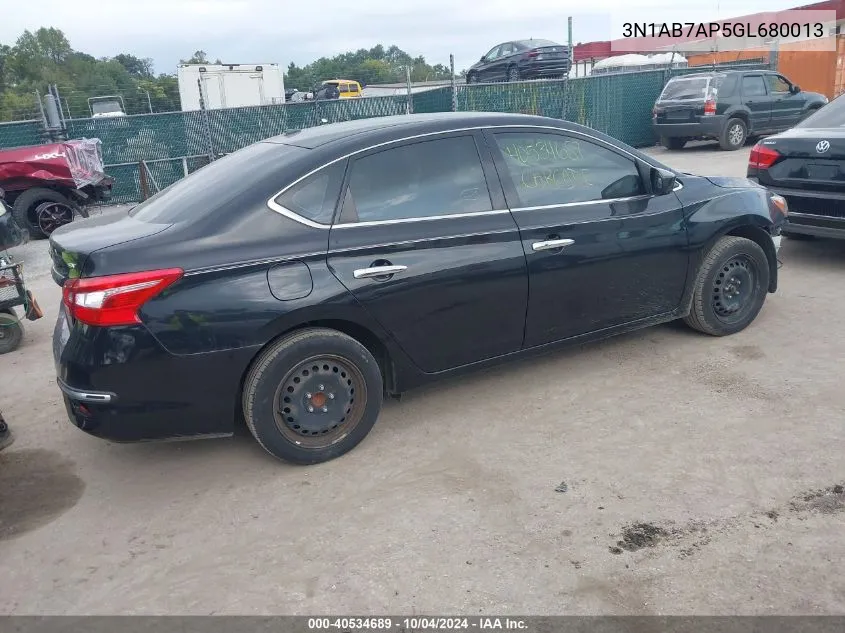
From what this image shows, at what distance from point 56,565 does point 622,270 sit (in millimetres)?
3387

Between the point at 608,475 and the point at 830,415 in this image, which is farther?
the point at 830,415

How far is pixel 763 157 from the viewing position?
262 inches

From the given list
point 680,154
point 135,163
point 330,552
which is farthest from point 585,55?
point 330,552

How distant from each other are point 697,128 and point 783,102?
8.59ft

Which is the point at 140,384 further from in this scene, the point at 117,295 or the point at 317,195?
the point at 317,195

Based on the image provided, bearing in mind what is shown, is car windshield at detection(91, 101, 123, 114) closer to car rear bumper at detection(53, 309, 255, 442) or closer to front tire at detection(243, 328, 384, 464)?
car rear bumper at detection(53, 309, 255, 442)

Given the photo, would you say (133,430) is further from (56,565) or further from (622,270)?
(622,270)

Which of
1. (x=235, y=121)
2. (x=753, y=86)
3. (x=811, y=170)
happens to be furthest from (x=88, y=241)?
(x=753, y=86)

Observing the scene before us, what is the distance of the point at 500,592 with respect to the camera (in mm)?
2691

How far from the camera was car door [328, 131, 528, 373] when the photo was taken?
3.62 m

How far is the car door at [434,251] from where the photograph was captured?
3617mm

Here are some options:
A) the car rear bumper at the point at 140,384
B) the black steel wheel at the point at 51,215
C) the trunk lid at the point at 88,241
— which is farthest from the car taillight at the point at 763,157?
the black steel wheel at the point at 51,215

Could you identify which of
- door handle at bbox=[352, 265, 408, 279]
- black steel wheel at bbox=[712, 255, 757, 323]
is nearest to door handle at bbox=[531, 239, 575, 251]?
door handle at bbox=[352, 265, 408, 279]

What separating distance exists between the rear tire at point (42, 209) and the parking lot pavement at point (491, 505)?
6.42 meters
